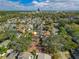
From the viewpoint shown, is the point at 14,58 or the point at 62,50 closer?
the point at 14,58

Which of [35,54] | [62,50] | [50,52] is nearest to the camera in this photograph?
[35,54]

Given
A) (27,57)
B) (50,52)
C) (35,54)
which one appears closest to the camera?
(27,57)

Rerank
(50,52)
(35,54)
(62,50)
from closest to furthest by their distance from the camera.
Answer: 1. (35,54)
2. (50,52)
3. (62,50)

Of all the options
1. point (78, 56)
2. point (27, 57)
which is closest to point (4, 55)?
point (27, 57)

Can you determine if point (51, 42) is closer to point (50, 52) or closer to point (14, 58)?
point (50, 52)

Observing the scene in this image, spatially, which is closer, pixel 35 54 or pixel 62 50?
pixel 35 54

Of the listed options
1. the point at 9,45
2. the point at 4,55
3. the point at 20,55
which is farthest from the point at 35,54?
the point at 9,45

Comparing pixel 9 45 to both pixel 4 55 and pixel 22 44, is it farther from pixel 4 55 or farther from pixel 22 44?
pixel 4 55

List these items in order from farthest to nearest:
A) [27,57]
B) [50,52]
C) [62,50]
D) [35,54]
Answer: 1. [62,50]
2. [50,52]
3. [35,54]
4. [27,57]
